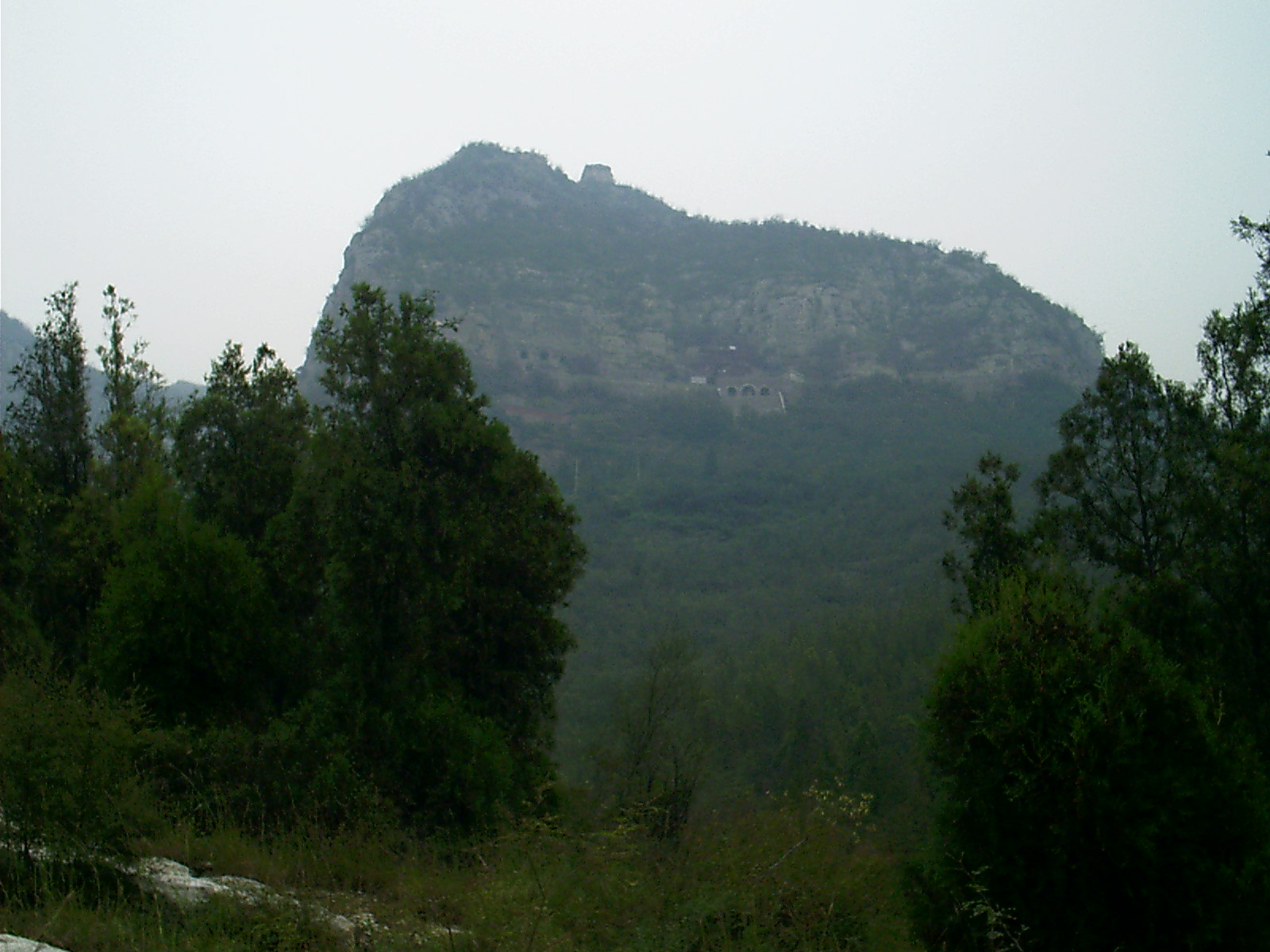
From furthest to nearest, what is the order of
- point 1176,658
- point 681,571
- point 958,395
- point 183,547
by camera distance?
point 958,395 < point 681,571 < point 183,547 < point 1176,658

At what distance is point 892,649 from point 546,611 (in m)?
27.1

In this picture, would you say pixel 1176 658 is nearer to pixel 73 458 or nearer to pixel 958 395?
pixel 73 458

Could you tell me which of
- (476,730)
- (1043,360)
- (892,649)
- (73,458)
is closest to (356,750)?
(476,730)

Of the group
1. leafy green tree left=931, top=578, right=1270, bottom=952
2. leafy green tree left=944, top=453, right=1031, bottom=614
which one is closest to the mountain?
leafy green tree left=944, top=453, right=1031, bottom=614

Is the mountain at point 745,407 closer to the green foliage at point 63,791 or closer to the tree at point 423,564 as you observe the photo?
the tree at point 423,564

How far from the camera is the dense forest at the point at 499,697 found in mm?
5707

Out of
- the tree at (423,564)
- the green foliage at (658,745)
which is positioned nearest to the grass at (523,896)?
the green foliage at (658,745)

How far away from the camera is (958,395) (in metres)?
85.8

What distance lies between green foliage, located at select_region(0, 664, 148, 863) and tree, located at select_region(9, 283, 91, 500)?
1304 cm

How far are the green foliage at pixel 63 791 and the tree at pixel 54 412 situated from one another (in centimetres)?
1304

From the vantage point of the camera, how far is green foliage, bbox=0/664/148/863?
563cm

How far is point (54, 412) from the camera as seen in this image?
1758 cm

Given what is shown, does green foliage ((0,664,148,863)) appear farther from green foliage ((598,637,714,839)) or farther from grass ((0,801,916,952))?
green foliage ((598,637,714,839))

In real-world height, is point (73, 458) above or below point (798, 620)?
above
